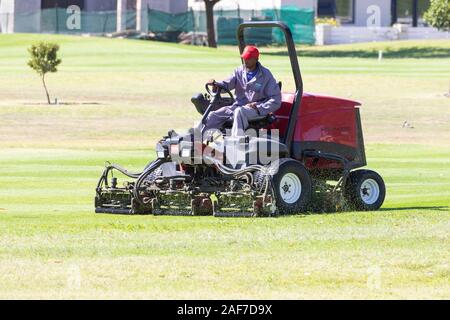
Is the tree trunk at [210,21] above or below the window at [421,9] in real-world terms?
below

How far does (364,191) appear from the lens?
54.5 ft

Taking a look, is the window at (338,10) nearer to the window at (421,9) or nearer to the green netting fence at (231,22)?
the window at (421,9)

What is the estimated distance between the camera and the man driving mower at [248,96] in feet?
51.5

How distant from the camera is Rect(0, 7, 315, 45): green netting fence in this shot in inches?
3588

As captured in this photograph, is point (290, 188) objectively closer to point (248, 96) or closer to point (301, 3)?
point (248, 96)

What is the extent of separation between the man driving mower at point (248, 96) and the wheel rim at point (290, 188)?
2.41ft

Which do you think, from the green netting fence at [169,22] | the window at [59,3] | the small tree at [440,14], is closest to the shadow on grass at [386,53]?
the green netting fence at [169,22]

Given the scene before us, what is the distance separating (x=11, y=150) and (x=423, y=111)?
64.5ft

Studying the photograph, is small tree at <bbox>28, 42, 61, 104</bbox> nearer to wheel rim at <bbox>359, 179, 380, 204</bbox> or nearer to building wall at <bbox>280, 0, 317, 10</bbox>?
wheel rim at <bbox>359, 179, 380, 204</bbox>

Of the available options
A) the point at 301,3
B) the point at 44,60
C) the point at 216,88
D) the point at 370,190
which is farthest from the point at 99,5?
the point at 216,88

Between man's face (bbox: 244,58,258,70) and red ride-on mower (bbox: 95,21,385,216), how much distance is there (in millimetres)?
461

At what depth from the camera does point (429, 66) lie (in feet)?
227
